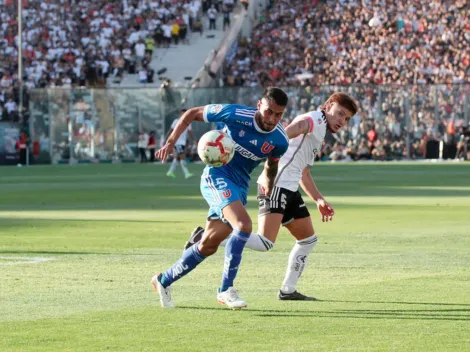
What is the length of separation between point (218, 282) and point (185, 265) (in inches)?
89.0

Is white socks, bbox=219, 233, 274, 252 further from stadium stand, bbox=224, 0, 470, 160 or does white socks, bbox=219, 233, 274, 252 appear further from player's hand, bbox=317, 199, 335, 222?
stadium stand, bbox=224, 0, 470, 160

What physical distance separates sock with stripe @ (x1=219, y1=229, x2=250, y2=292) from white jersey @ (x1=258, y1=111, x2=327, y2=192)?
→ 114cm

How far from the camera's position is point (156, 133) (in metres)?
Result: 60.6

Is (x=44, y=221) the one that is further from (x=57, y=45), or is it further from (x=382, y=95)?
(x=57, y=45)

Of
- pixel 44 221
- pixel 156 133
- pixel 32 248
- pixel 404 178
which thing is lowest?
pixel 156 133

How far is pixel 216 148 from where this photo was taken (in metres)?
11.8

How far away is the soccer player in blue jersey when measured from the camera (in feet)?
39.0

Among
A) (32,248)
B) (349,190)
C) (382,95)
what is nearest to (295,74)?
(382,95)

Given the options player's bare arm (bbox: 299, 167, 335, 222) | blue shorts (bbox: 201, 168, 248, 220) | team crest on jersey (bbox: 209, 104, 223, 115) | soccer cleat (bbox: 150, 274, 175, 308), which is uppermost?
team crest on jersey (bbox: 209, 104, 223, 115)

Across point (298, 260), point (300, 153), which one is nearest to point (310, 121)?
point (300, 153)

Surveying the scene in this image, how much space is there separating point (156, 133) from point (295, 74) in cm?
886

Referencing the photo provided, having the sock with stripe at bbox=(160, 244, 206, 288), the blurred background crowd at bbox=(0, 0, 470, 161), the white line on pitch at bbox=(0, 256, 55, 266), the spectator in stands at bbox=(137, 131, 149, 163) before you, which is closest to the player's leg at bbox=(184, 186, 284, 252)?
the sock with stripe at bbox=(160, 244, 206, 288)

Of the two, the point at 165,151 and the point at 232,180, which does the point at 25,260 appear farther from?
the point at 165,151

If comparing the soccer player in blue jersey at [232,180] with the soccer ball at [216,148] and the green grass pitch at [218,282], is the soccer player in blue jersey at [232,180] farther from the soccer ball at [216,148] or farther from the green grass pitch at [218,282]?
the green grass pitch at [218,282]
